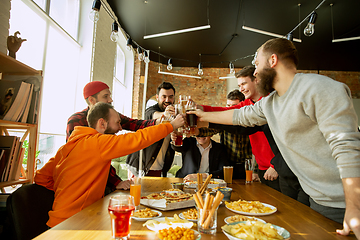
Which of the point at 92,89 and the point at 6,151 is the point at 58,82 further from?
the point at 6,151

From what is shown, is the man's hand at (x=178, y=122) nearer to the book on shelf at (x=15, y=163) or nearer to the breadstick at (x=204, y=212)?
the breadstick at (x=204, y=212)

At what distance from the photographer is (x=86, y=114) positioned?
2160mm

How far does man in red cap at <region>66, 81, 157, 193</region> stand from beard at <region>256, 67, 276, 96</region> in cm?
110

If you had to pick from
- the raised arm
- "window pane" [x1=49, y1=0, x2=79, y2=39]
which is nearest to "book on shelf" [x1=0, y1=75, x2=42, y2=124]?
the raised arm

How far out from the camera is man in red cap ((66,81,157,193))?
176cm

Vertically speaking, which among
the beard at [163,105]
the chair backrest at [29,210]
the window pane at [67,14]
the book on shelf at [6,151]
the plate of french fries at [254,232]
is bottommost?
the chair backrest at [29,210]

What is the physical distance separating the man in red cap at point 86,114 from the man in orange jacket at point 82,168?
12.0 inches

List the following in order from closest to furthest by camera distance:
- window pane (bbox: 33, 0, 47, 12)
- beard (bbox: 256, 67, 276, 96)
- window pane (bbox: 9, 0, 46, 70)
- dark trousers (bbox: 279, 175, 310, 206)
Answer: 1. beard (bbox: 256, 67, 276, 96)
2. dark trousers (bbox: 279, 175, 310, 206)
3. window pane (bbox: 9, 0, 46, 70)
4. window pane (bbox: 33, 0, 47, 12)

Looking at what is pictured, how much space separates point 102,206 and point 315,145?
1.04 metres

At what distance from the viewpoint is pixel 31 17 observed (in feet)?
10.1

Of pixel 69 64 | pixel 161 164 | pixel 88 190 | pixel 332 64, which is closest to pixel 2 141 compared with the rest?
pixel 88 190

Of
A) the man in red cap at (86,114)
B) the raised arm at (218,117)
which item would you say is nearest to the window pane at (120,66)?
the man in red cap at (86,114)

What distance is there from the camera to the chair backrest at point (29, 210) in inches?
41.3

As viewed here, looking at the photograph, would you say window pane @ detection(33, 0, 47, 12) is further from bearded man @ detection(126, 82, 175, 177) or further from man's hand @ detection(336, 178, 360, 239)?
man's hand @ detection(336, 178, 360, 239)
